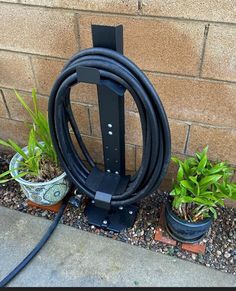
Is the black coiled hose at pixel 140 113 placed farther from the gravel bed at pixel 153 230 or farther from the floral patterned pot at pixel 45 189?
the gravel bed at pixel 153 230

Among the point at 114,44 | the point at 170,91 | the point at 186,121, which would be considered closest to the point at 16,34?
the point at 114,44

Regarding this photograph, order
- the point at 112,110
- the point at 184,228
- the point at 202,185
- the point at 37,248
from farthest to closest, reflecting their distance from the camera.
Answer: the point at 37,248 < the point at 184,228 < the point at 202,185 < the point at 112,110

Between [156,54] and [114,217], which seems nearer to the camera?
[156,54]

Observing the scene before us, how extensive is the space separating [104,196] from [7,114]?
864mm

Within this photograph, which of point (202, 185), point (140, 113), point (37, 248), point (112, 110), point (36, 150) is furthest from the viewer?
point (36, 150)

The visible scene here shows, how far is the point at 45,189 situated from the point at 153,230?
23.8 inches

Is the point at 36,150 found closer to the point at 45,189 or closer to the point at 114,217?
the point at 45,189

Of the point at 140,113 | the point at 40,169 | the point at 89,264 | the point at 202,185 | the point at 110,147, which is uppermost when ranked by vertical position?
the point at 140,113

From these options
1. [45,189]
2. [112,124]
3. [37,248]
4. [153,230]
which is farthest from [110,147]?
[37,248]

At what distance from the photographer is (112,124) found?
4.21 ft

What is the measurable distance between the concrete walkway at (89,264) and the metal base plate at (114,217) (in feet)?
0.23

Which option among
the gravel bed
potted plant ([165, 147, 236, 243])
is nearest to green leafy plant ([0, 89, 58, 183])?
the gravel bed

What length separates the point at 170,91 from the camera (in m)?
1.40

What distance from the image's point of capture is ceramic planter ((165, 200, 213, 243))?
1.43m
